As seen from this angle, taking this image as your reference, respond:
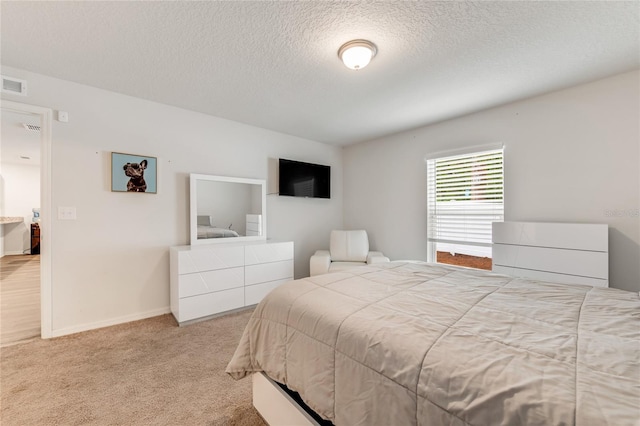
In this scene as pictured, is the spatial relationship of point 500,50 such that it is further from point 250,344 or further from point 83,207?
point 83,207

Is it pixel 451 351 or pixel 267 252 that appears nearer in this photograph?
pixel 451 351

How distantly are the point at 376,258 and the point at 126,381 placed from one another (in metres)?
2.93

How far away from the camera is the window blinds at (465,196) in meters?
3.02

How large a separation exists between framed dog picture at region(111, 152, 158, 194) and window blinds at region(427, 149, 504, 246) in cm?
351

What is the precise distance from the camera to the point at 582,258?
7.53 ft

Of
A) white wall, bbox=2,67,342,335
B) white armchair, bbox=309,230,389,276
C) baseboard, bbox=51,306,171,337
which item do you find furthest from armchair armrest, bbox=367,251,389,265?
baseboard, bbox=51,306,171,337

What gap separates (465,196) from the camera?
3266mm

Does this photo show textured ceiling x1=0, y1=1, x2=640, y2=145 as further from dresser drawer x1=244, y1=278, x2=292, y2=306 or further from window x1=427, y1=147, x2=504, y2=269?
dresser drawer x1=244, y1=278, x2=292, y2=306

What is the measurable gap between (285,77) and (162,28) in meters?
0.98

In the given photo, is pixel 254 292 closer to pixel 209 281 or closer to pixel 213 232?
pixel 209 281

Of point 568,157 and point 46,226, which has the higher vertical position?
point 568,157

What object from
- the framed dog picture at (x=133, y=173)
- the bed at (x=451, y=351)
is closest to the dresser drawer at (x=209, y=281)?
the framed dog picture at (x=133, y=173)

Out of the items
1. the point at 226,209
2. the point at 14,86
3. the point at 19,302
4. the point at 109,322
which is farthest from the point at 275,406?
the point at 19,302

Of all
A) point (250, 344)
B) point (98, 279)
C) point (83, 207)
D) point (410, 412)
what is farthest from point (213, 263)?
point (410, 412)
